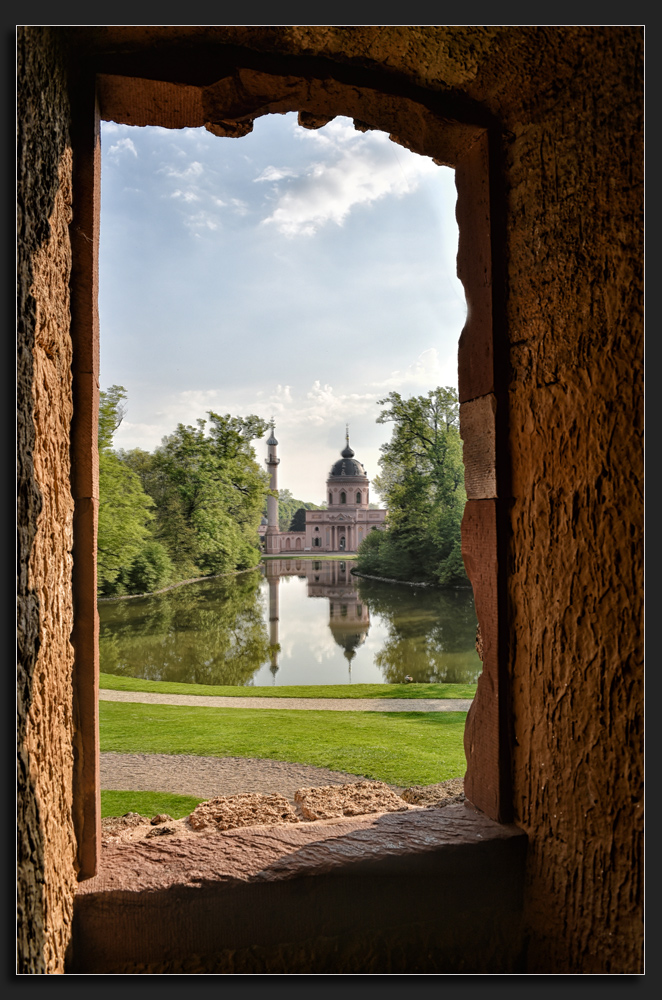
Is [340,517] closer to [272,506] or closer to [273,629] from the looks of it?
[272,506]

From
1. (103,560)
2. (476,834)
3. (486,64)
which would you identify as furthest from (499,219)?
(103,560)

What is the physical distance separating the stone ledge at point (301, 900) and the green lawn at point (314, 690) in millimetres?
9374

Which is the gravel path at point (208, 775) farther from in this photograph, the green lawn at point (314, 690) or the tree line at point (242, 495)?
the tree line at point (242, 495)

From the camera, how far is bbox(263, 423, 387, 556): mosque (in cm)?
7006

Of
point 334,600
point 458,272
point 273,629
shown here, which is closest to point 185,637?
point 273,629

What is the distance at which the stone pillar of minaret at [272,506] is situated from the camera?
6656 centimetres

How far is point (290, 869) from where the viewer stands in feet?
7.07

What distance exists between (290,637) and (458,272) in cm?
1671

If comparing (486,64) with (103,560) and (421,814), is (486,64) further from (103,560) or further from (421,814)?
(103,560)

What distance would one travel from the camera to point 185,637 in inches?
710

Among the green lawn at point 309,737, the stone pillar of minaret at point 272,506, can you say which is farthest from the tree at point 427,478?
the stone pillar of minaret at point 272,506

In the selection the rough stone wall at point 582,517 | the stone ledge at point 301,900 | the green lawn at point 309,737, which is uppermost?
the rough stone wall at point 582,517

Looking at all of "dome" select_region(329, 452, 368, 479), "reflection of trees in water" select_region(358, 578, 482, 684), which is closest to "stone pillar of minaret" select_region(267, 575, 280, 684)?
"reflection of trees in water" select_region(358, 578, 482, 684)

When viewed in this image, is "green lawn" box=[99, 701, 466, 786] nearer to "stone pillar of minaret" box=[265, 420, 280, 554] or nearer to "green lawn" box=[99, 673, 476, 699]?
"green lawn" box=[99, 673, 476, 699]
